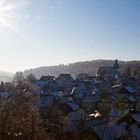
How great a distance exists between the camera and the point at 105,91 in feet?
175

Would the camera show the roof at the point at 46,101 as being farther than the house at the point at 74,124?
Yes

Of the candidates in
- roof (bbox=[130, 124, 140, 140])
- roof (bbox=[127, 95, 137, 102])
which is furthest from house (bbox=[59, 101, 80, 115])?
roof (bbox=[130, 124, 140, 140])

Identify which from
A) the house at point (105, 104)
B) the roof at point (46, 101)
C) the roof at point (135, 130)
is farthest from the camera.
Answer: the roof at point (46, 101)

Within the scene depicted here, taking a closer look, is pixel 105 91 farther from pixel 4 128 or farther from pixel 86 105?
pixel 4 128

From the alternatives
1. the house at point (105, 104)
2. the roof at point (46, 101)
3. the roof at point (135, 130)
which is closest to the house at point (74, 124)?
the roof at point (135, 130)

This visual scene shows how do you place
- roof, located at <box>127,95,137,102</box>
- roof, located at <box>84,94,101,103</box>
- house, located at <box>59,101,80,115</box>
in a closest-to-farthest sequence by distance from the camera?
1. house, located at <box>59,101,80,115</box>
2. roof, located at <box>127,95,137,102</box>
3. roof, located at <box>84,94,101,103</box>

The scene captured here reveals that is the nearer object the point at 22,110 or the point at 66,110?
the point at 22,110

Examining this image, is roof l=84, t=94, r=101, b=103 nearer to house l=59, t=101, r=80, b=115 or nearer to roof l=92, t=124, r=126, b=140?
house l=59, t=101, r=80, b=115

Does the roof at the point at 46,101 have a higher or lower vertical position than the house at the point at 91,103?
higher

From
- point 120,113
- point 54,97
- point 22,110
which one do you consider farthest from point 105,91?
point 22,110

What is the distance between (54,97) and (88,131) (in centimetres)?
1772

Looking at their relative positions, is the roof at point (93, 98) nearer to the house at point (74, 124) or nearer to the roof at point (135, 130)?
the house at point (74, 124)

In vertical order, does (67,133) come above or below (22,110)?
below

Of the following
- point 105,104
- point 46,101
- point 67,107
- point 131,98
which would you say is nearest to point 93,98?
point 105,104
